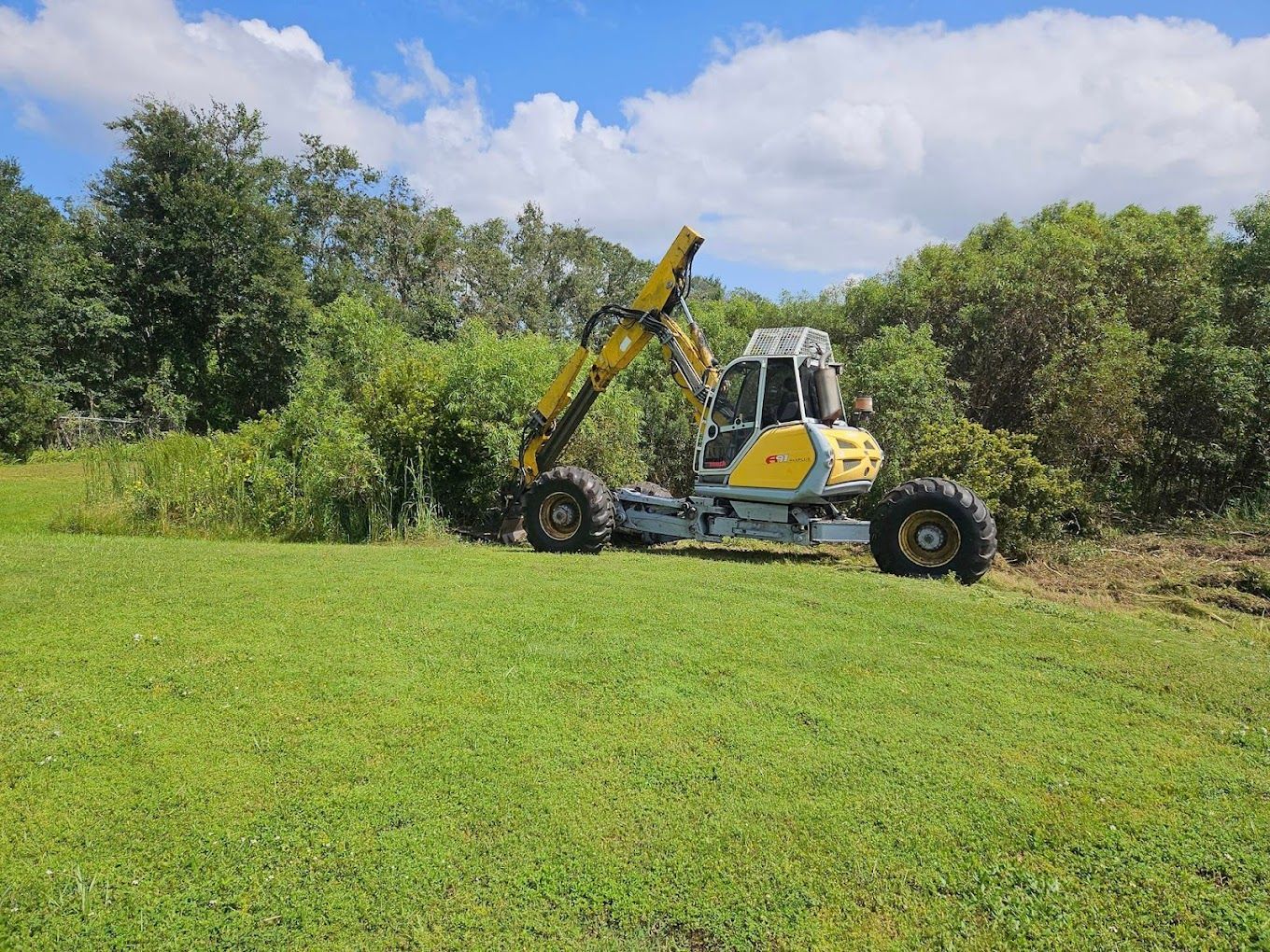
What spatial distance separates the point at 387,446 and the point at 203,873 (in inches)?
377

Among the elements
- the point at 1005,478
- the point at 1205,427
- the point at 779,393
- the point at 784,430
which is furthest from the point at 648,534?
the point at 1205,427

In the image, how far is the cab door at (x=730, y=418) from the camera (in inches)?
361

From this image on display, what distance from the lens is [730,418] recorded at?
941 centimetres

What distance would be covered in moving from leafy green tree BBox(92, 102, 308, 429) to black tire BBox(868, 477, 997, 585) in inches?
933

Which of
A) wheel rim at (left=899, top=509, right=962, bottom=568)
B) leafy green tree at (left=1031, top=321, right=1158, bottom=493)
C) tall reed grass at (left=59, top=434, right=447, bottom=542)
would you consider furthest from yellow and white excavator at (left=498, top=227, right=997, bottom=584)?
leafy green tree at (left=1031, top=321, right=1158, bottom=493)

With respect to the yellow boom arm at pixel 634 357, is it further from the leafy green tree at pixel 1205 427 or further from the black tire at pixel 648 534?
the leafy green tree at pixel 1205 427

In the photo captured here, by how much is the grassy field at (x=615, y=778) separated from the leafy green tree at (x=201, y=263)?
→ 75.2 feet

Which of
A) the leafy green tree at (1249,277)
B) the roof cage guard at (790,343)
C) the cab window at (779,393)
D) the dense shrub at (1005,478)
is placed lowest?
the dense shrub at (1005,478)

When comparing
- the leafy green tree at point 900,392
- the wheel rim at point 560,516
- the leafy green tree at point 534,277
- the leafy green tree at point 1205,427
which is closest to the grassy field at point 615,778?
the wheel rim at point 560,516

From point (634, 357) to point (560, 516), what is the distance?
2.44 meters

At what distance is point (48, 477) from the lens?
16.5 metres

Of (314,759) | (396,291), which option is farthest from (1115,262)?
(396,291)

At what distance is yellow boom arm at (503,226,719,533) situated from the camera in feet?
32.0

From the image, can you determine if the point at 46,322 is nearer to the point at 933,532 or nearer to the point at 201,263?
the point at 201,263
